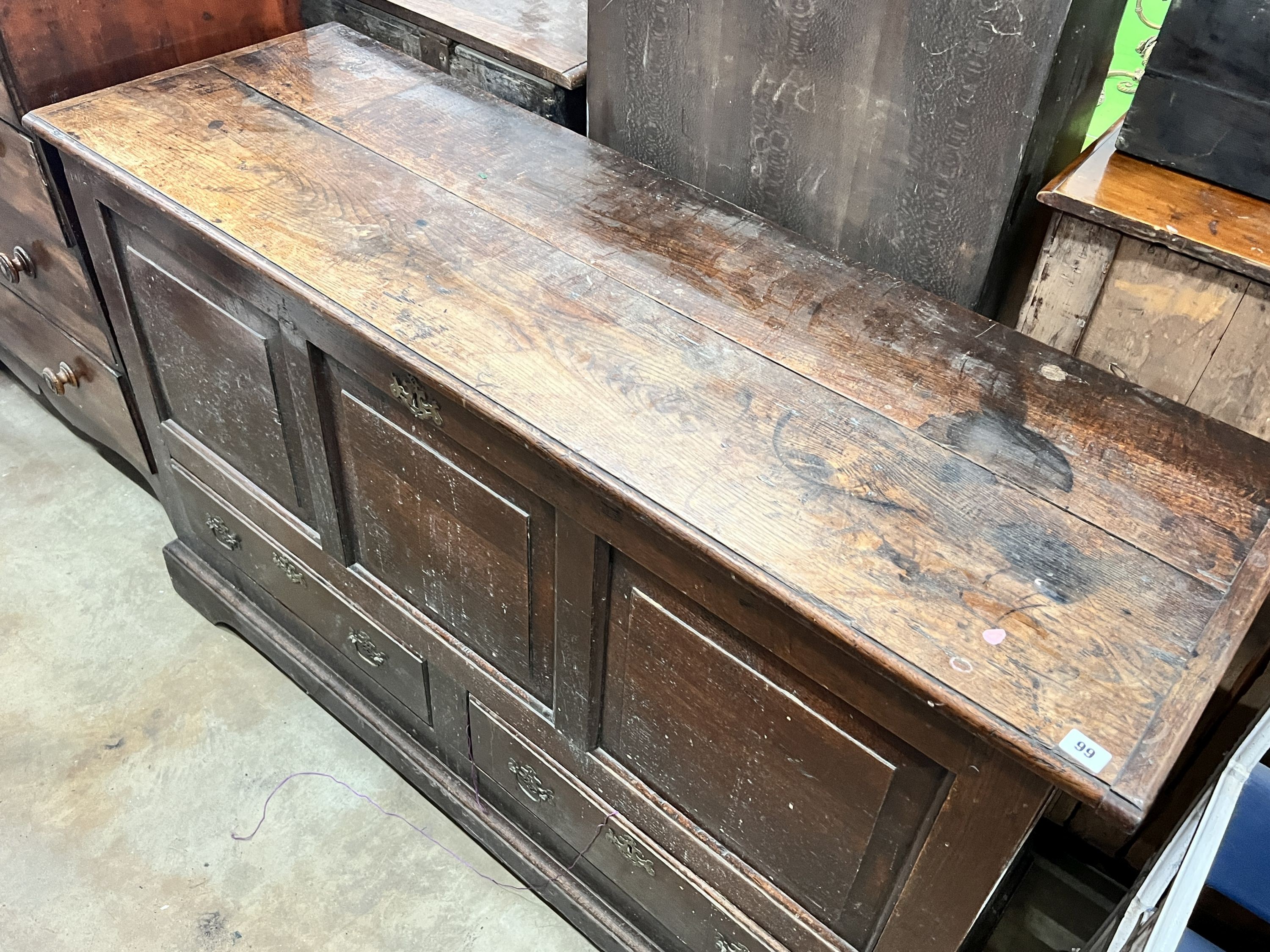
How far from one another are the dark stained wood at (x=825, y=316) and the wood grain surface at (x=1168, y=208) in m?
0.15

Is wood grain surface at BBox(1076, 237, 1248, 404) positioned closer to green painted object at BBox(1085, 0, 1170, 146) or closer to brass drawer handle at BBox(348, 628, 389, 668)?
green painted object at BBox(1085, 0, 1170, 146)

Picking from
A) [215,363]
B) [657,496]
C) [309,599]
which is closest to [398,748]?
[309,599]

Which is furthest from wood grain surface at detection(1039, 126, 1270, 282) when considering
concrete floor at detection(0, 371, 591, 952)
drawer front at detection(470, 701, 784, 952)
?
concrete floor at detection(0, 371, 591, 952)

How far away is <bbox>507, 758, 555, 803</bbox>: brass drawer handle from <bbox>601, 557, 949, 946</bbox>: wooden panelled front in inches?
10.3

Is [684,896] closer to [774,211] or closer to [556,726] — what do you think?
[556,726]

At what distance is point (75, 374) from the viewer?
1.88 m

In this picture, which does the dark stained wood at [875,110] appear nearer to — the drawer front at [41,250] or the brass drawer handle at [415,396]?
the brass drawer handle at [415,396]

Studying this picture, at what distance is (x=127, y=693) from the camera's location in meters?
1.81

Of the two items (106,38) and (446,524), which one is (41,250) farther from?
(446,524)

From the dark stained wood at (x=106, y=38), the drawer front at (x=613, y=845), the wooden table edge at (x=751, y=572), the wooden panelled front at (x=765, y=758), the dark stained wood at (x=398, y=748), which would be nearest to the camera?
the wooden table edge at (x=751, y=572)

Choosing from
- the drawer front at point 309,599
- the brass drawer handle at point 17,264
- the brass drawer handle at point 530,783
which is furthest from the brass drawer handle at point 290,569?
the brass drawer handle at point 17,264

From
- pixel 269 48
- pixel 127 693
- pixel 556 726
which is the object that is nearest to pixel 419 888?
pixel 556 726

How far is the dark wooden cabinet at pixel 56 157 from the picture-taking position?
54.6 inches

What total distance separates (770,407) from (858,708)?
305mm
